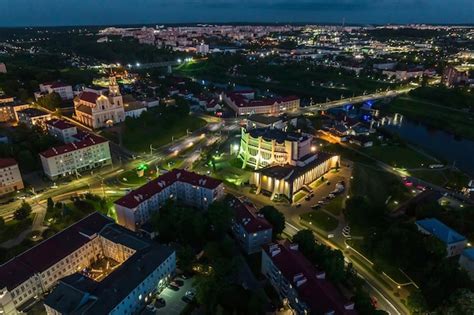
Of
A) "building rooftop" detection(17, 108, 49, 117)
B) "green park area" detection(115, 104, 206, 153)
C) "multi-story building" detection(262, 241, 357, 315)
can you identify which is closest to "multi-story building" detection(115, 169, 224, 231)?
"multi-story building" detection(262, 241, 357, 315)

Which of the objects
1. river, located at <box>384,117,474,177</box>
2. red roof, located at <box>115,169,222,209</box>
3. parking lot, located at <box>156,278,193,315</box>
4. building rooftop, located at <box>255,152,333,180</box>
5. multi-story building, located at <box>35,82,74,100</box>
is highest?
multi-story building, located at <box>35,82,74,100</box>

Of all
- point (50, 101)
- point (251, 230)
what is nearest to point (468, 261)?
point (251, 230)

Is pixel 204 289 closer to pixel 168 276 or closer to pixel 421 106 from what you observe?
pixel 168 276

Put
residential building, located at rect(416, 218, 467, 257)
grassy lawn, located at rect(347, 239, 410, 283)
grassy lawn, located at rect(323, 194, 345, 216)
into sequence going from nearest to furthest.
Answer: grassy lawn, located at rect(347, 239, 410, 283) < residential building, located at rect(416, 218, 467, 257) < grassy lawn, located at rect(323, 194, 345, 216)

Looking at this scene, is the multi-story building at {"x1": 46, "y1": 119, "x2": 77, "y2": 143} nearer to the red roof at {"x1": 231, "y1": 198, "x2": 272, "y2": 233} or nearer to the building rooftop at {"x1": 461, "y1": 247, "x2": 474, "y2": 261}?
the red roof at {"x1": 231, "y1": 198, "x2": 272, "y2": 233}

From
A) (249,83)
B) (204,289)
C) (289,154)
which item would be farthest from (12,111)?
(249,83)

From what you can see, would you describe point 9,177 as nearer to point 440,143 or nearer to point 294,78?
point 440,143

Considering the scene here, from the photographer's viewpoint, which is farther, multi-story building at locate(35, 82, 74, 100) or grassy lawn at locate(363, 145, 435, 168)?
multi-story building at locate(35, 82, 74, 100)
